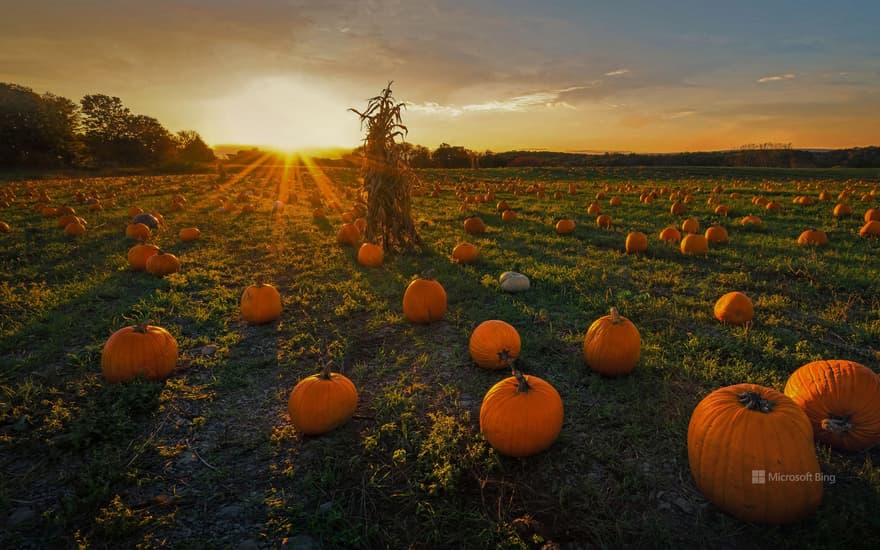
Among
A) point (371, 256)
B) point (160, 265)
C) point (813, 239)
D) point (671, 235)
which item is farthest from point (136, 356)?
point (813, 239)

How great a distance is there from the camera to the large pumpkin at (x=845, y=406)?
307 centimetres

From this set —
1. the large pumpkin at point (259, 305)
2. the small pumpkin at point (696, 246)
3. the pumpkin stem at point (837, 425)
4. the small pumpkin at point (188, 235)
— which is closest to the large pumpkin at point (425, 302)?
the large pumpkin at point (259, 305)

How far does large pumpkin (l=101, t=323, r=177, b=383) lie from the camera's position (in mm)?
4301

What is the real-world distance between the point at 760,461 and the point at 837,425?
1084 millimetres

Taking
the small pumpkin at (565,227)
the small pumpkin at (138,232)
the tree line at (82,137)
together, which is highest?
the tree line at (82,137)

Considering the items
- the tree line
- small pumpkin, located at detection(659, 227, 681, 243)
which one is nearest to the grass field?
small pumpkin, located at detection(659, 227, 681, 243)

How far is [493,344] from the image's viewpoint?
4.43 m

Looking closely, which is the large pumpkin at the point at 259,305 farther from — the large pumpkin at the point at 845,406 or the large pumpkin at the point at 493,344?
the large pumpkin at the point at 845,406

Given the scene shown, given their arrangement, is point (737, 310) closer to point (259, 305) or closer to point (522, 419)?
point (522, 419)

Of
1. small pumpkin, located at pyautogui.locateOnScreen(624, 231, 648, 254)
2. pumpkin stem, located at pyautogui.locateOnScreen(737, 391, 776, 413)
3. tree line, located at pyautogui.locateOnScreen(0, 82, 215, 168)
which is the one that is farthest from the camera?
tree line, located at pyautogui.locateOnScreen(0, 82, 215, 168)

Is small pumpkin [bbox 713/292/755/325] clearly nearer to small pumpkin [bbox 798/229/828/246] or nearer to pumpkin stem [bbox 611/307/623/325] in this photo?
pumpkin stem [bbox 611/307/623/325]

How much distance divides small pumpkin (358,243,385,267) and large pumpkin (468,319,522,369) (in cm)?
437

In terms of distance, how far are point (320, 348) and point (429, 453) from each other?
2.41 metres

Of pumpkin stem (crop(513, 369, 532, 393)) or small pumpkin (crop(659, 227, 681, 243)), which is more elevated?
small pumpkin (crop(659, 227, 681, 243))
